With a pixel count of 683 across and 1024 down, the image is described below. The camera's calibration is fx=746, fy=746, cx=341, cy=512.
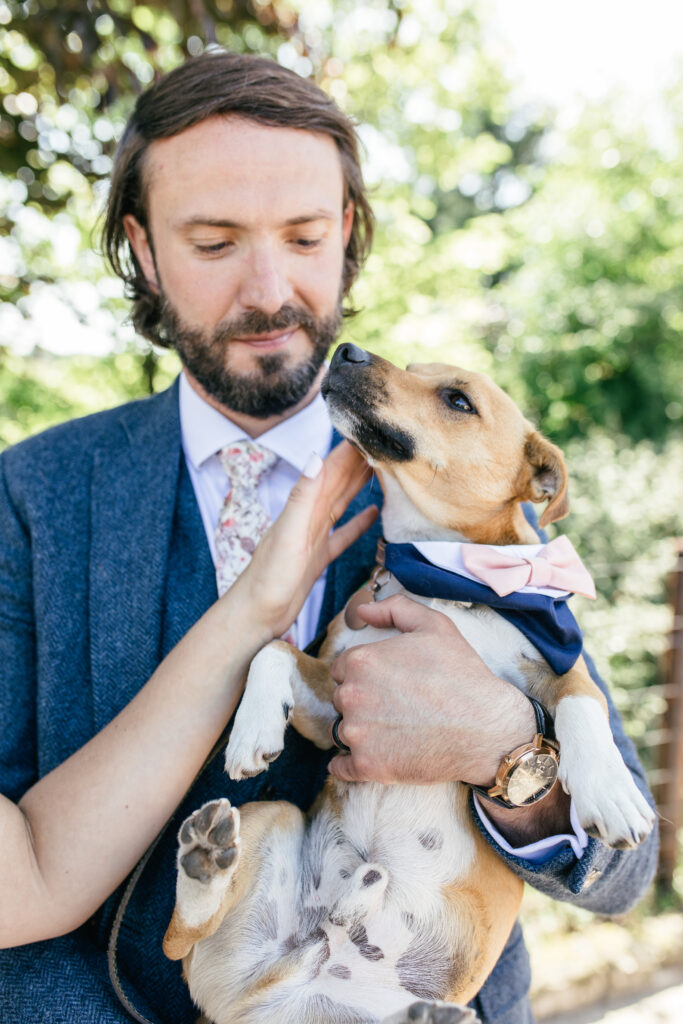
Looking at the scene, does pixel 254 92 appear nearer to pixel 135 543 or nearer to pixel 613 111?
pixel 135 543

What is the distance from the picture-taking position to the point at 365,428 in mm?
2125

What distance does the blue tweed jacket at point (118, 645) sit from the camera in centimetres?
184

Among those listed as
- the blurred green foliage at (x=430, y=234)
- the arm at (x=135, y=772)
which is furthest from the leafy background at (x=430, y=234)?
the arm at (x=135, y=772)

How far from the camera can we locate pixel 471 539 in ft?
7.30

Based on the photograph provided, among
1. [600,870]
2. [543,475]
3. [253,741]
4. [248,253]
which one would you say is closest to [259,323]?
[248,253]

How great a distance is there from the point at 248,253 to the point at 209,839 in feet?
5.13

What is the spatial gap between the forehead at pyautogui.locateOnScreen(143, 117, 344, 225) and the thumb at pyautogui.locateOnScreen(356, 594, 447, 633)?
114 cm

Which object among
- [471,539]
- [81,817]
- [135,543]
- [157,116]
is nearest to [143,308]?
[157,116]

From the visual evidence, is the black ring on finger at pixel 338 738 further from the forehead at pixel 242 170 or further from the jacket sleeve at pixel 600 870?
the forehead at pixel 242 170

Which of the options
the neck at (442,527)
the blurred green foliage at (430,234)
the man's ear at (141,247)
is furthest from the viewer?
the blurred green foliage at (430,234)

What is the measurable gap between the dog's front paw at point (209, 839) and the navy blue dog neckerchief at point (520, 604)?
0.72 metres

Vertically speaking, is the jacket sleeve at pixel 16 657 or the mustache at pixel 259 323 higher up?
the mustache at pixel 259 323

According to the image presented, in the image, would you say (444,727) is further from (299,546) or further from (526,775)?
(299,546)

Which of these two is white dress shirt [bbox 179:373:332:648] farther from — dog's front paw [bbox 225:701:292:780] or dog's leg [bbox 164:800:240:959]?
dog's leg [bbox 164:800:240:959]
